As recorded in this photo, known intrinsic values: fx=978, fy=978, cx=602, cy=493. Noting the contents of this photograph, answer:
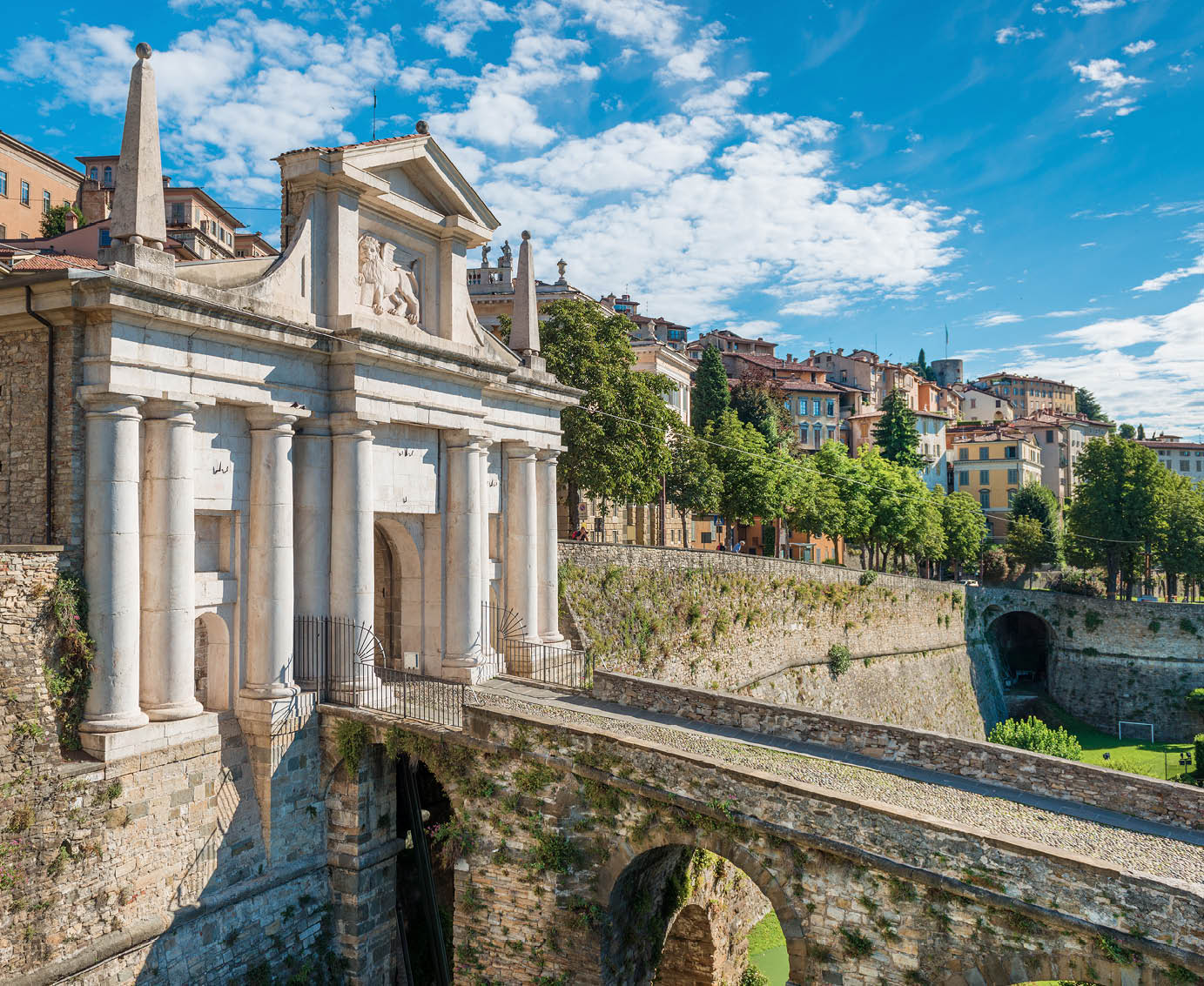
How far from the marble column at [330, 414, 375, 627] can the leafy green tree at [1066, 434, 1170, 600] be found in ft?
186

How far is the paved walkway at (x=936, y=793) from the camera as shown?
1248 cm

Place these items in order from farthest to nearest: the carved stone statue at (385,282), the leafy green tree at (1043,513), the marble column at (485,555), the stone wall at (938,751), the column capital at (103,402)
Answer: the leafy green tree at (1043,513), the marble column at (485,555), the carved stone statue at (385,282), the column capital at (103,402), the stone wall at (938,751)

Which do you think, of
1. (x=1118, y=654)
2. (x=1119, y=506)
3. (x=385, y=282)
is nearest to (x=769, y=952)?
(x=385, y=282)

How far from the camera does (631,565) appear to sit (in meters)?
31.3

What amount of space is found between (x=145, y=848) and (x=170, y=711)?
2020 mm

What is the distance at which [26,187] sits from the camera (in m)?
59.6

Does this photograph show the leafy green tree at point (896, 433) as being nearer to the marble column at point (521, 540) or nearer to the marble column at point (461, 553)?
the marble column at point (521, 540)

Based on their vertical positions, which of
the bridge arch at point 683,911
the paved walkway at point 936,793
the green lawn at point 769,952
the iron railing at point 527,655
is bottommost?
the green lawn at point 769,952

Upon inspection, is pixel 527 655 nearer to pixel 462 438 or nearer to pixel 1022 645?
pixel 462 438

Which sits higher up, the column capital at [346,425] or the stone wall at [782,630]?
the column capital at [346,425]

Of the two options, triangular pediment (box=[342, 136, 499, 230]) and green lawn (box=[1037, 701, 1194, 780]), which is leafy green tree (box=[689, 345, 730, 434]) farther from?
triangular pediment (box=[342, 136, 499, 230])

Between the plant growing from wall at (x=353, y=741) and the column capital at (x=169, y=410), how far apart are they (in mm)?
6005

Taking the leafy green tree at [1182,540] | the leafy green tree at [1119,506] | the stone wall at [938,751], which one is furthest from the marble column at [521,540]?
the leafy green tree at [1182,540]

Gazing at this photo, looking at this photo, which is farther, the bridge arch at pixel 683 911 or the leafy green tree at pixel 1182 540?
the leafy green tree at pixel 1182 540
